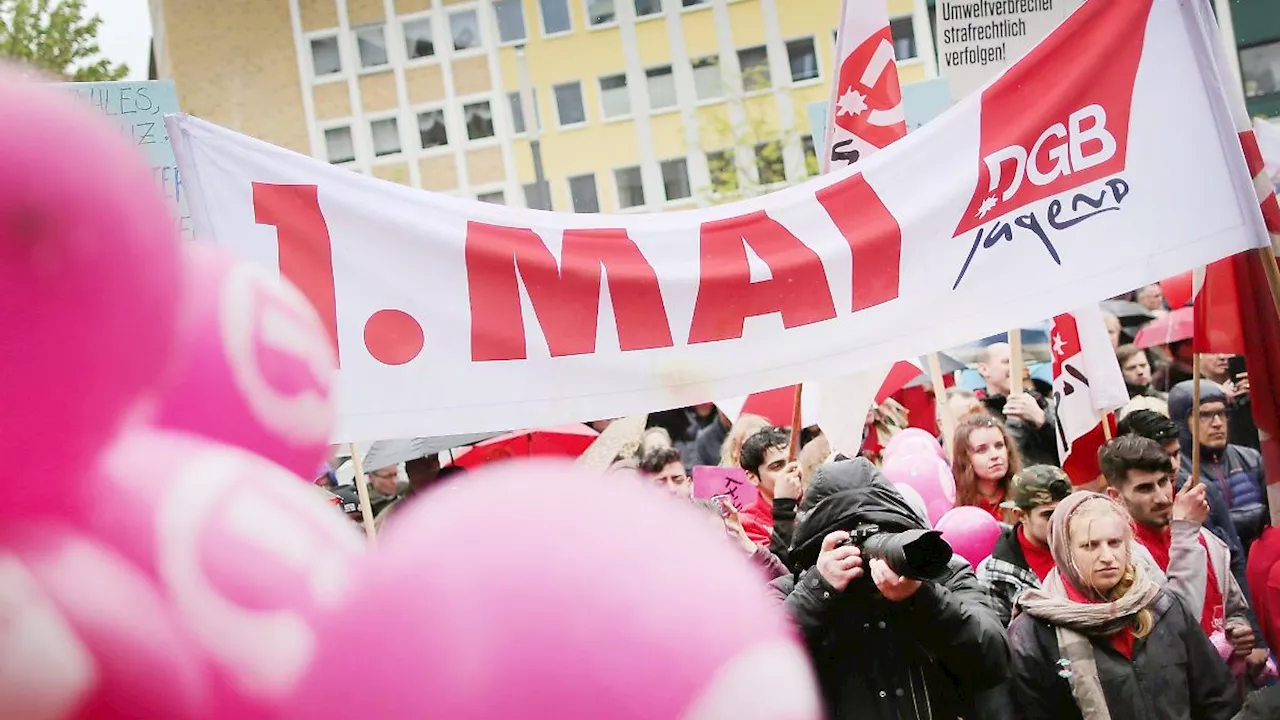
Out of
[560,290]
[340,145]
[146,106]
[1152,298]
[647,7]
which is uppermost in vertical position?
[647,7]

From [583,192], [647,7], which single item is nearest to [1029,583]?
[647,7]

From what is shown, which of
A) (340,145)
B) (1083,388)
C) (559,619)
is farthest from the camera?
(340,145)

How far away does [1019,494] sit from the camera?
14.2ft

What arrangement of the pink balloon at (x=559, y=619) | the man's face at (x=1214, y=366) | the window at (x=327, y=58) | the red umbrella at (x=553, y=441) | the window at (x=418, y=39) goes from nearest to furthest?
1. the pink balloon at (x=559, y=619)
2. the man's face at (x=1214, y=366)
3. the red umbrella at (x=553, y=441)
4. the window at (x=418, y=39)
5. the window at (x=327, y=58)

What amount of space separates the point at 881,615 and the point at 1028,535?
3.90 ft

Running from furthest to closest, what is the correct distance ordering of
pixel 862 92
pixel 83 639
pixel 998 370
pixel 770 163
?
pixel 770 163, pixel 998 370, pixel 862 92, pixel 83 639

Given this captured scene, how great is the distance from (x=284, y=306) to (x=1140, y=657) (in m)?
2.53

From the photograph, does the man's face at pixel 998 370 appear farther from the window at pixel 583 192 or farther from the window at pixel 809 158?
the window at pixel 583 192

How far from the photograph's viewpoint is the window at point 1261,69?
108ft

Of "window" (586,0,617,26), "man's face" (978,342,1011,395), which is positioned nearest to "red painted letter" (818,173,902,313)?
"man's face" (978,342,1011,395)

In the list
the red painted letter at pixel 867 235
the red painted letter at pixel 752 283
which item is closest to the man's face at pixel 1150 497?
the red painted letter at pixel 867 235

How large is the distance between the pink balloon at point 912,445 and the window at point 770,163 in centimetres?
3056

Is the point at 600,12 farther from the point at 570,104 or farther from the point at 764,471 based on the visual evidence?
the point at 764,471

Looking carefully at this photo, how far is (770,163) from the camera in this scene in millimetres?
38312
